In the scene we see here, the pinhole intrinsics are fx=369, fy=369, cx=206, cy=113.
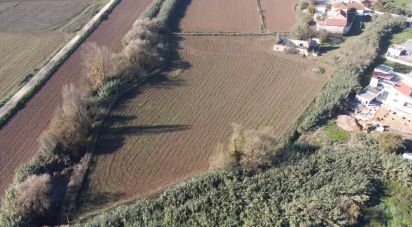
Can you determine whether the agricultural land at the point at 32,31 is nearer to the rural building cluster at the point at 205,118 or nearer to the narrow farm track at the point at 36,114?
the rural building cluster at the point at 205,118

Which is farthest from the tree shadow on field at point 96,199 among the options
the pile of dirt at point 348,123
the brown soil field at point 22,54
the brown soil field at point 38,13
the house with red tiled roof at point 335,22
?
the house with red tiled roof at point 335,22

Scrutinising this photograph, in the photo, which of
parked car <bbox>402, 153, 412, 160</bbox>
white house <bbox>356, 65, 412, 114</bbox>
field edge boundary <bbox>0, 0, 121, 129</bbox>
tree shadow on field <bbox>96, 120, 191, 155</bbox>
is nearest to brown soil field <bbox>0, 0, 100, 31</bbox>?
field edge boundary <bbox>0, 0, 121, 129</bbox>

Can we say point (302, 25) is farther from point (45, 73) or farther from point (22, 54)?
point (22, 54)

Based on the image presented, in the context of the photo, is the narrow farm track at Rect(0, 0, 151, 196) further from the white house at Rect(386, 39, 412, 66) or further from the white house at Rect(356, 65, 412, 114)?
the white house at Rect(386, 39, 412, 66)

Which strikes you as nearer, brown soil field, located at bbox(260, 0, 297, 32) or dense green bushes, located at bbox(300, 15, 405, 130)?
dense green bushes, located at bbox(300, 15, 405, 130)

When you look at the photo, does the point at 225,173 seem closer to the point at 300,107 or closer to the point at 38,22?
the point at 300,107

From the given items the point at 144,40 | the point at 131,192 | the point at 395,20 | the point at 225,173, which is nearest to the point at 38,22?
the point at 144,40
